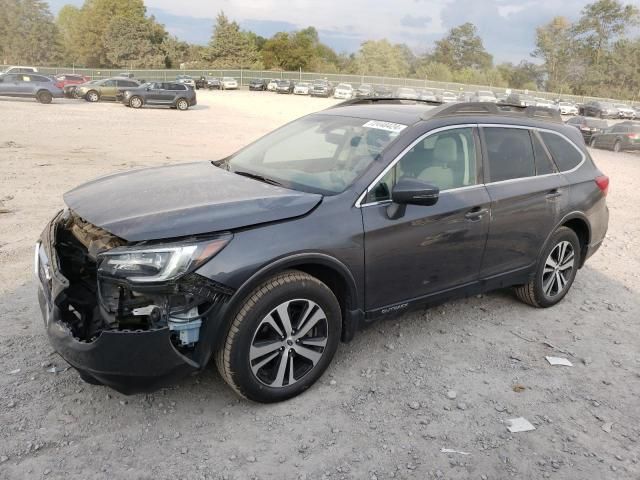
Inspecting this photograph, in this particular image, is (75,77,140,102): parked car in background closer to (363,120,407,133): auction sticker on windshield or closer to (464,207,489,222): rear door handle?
(363,120,407,133): auction sticker on windshield

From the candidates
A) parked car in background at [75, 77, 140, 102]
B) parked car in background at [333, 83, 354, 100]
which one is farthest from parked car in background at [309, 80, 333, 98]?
parked car in background at [75, 77, 140, 102]

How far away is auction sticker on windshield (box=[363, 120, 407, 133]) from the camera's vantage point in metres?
3.83

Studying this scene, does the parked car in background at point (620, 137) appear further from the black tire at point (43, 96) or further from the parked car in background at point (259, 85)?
the parked car in background at point (259, 85)

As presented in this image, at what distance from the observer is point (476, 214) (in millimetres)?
3977

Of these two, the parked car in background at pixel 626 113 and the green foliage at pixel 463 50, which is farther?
the green foliage at pixel 463 50

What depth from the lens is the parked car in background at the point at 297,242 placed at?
283 centimetres

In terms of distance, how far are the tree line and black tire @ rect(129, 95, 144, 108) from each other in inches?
2195

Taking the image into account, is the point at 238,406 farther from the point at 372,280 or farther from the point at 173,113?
the point at 173,113

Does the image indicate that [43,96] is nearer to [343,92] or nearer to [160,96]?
[160,96]

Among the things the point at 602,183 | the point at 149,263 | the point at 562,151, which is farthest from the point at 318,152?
the point at 602,183

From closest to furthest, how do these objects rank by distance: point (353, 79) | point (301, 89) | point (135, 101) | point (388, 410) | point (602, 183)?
point (388, 410)
point (602, 183)
point (135, 101)
point (301, 89)
point (353, 79)

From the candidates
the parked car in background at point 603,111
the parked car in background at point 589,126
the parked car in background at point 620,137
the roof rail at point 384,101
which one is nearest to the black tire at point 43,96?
the parked car in background at point 589,126

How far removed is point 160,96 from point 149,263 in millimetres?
29230

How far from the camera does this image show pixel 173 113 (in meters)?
27.4
